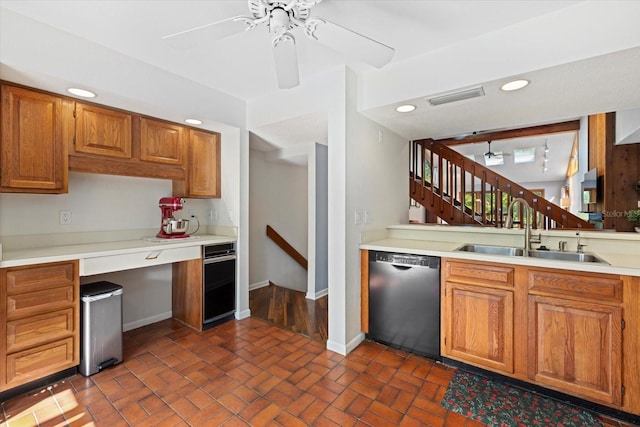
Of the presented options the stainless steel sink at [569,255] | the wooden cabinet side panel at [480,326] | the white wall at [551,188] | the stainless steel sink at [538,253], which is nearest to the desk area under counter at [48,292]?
the wooden cabinet side panel at [480,326]

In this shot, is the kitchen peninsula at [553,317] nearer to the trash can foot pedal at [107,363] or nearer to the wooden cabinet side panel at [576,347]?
the wooden cabinet side panel at [576,347]

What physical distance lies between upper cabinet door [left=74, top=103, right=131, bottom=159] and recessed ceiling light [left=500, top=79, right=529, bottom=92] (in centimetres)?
309

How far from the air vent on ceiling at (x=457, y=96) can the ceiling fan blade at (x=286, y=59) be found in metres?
1.13

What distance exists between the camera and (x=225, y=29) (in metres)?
1.49

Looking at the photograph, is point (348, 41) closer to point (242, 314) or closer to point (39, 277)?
point (39, 277)

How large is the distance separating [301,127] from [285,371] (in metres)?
2.35

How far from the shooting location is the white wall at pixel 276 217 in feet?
13.8

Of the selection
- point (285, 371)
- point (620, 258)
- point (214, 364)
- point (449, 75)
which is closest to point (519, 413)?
point (620, 258)

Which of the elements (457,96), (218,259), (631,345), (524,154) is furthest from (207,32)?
(524,154)

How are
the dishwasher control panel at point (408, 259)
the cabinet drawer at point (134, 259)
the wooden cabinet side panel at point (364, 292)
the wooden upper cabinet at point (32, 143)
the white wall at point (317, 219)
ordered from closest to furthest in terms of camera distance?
the wooden upper cabinet at point (32, 143) < the cabinet drawer at point (134, 259) < the dishwasher control panel at point (408, 259) < the wooden cabinet side panel at point (364, 292) < the white wall at point (317, 219)

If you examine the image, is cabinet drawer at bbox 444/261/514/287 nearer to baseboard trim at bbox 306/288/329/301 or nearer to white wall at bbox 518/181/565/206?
baseboard trim at bbox 306/288/329/301

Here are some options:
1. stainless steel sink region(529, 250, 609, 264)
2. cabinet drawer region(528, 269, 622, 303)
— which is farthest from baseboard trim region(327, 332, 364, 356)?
stainless steel sink region(529, 250, 609, 264)

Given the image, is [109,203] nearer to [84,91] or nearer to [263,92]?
[84,91]

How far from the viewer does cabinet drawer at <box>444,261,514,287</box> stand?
201 centimetres
